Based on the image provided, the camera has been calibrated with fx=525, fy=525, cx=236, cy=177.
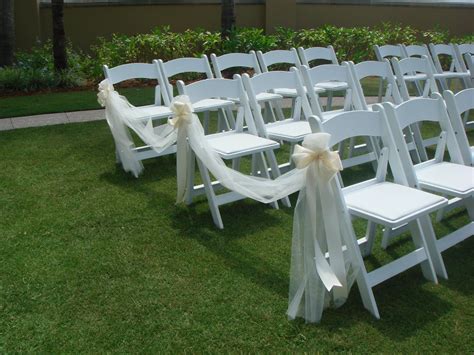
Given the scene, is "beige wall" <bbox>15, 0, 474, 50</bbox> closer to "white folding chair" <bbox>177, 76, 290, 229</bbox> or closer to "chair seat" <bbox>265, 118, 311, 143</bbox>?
"chair seat" <bbox>265, 118, 311, 143</bbox>

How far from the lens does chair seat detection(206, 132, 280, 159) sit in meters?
4.05

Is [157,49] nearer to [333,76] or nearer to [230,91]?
[333,76]

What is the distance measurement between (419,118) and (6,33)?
29.2 ft

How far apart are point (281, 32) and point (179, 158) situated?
27.8 ft

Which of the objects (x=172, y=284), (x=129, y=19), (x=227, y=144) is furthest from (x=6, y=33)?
(x=172, y=284)

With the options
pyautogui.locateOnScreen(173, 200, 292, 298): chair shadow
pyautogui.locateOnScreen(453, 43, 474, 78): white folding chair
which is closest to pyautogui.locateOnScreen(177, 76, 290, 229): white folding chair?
pyautogui.locateOnScreen(173, 200, 292, 298): chair shadow

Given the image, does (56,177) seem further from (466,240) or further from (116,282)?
(466,240)

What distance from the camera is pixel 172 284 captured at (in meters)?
3.32

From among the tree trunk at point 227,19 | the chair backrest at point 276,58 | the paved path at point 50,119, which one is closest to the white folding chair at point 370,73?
the chair backrest at point 276,58

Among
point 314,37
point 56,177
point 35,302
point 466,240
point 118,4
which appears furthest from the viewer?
point 118,4

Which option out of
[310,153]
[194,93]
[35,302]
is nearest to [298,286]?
[310,153]

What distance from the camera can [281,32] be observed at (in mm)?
12102

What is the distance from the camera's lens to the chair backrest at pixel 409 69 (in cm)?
584

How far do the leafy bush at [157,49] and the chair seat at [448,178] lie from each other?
718 cm
